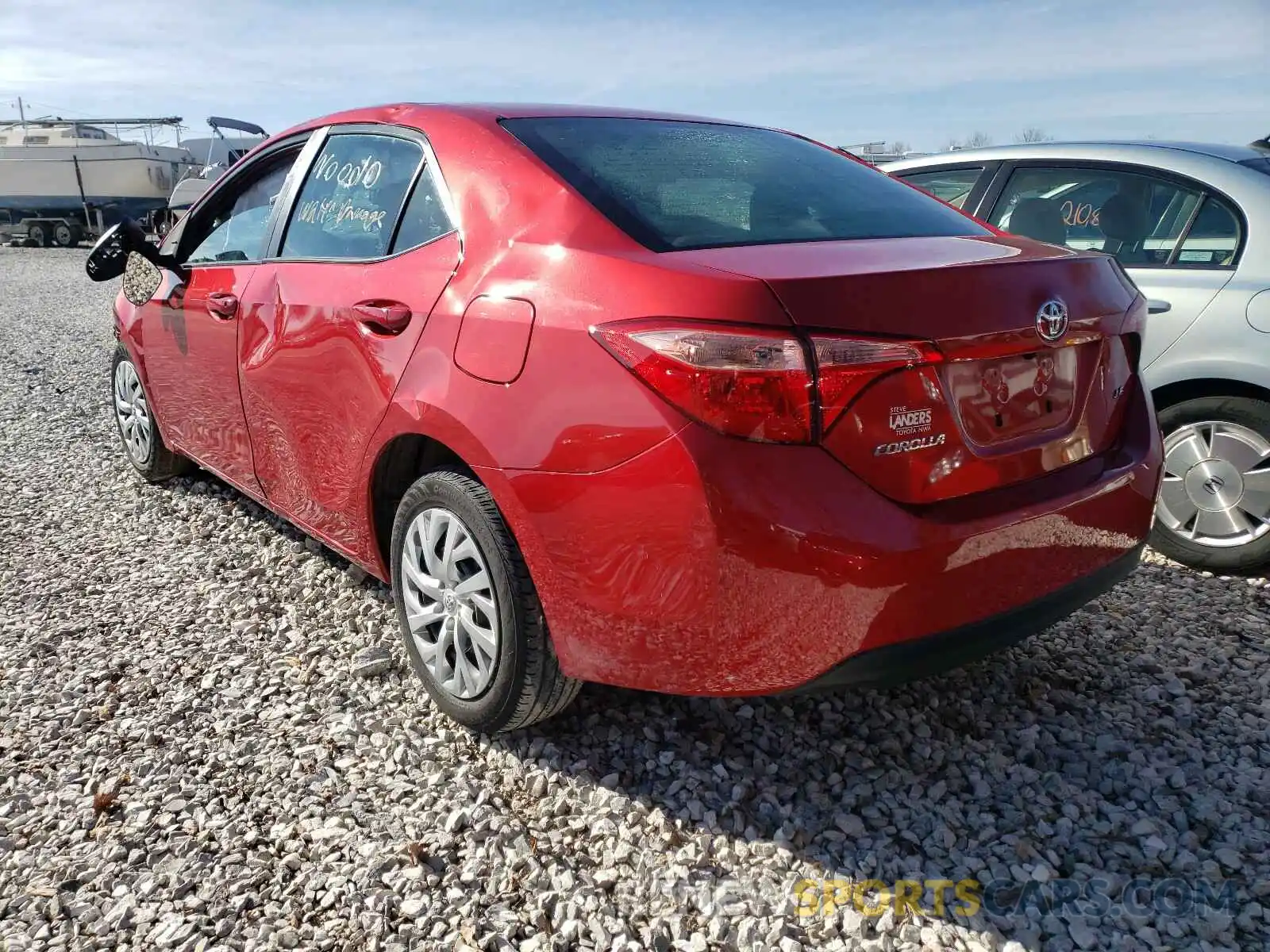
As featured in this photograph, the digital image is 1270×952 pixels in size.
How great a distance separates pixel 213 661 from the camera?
122 inches

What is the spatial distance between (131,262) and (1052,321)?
3.82 metres

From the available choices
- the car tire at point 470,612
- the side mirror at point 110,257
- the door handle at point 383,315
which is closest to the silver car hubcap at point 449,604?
the car tire at point 470,612

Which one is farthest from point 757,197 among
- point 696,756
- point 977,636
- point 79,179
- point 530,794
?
point 79,179

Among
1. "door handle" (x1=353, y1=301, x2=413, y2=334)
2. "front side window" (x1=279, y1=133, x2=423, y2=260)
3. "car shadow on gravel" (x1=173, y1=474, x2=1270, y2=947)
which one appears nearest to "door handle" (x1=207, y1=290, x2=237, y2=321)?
"front side window" (x1=279, y1=133, x2=423, y2=260)

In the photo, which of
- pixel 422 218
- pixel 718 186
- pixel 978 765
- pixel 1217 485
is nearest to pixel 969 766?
pixel 978 765

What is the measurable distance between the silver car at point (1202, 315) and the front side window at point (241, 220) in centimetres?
317

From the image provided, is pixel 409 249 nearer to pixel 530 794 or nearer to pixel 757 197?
pixel 757 197

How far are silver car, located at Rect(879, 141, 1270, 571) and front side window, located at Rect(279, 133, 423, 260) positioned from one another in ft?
9.10

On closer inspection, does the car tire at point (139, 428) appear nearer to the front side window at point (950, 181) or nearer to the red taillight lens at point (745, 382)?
the red taillight lens at point (745, 382)

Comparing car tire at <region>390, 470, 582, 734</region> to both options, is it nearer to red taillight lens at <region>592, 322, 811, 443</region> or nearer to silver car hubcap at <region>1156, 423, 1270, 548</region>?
red taillight lens at <region>592, 322, 811, 443</region>

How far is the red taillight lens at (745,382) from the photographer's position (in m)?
1.84

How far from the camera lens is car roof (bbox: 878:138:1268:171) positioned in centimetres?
386

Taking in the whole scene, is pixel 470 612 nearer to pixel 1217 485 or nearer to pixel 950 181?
pixel 1217 485

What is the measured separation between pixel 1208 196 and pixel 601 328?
9.64ft
